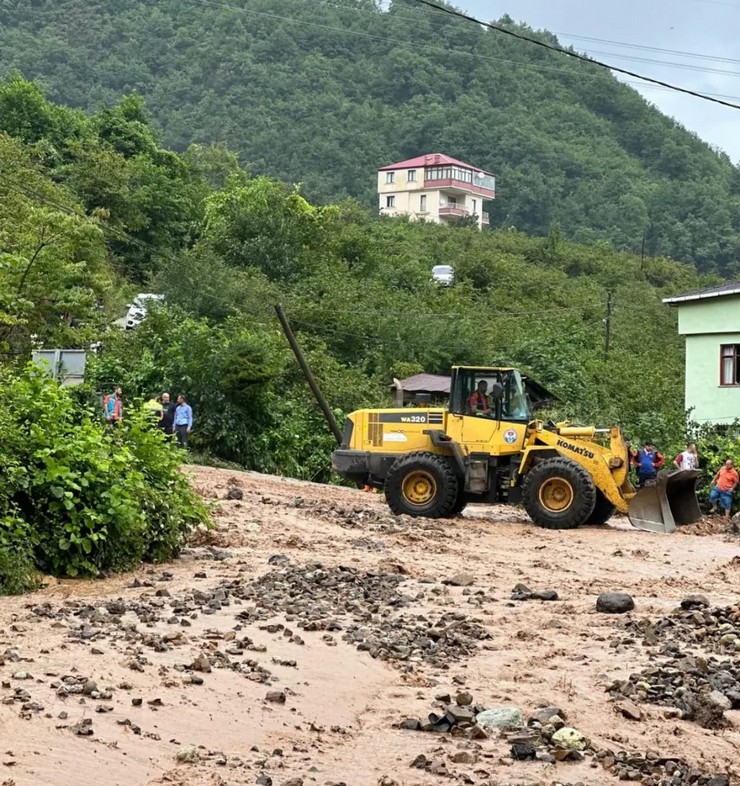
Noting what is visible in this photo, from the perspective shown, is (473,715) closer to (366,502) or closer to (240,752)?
(240,752)

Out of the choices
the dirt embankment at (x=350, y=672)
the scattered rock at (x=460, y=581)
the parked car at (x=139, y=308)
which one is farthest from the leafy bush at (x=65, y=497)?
the parked car at (x=139, y=308)

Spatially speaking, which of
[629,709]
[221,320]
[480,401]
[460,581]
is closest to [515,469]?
[480,401]

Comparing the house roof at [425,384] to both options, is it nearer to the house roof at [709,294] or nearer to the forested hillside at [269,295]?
the forested hillside at [269,295]

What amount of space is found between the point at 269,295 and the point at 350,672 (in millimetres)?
38544

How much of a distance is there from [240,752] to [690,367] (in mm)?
33737

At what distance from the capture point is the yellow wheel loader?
70.7 feet

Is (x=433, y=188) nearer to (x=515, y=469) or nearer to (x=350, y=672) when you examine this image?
(x=515, y=469)

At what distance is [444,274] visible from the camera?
2547 inches

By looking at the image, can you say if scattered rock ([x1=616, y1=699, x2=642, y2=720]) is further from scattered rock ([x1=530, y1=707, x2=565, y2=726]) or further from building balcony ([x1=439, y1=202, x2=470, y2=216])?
building balcony ([x1=439, y1=202, x2=470, y2=216])

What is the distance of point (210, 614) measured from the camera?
12070 mm

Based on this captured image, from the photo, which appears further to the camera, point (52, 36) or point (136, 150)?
point (52, 36)

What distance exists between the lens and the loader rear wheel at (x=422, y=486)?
22.2 m

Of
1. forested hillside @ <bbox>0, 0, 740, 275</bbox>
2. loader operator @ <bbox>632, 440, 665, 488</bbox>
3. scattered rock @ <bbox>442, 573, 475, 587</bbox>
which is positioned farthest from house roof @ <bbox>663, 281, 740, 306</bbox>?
forested hillside @ <bbox>0, 0, 740, 275</bbox>

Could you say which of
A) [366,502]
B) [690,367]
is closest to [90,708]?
[366,502]
